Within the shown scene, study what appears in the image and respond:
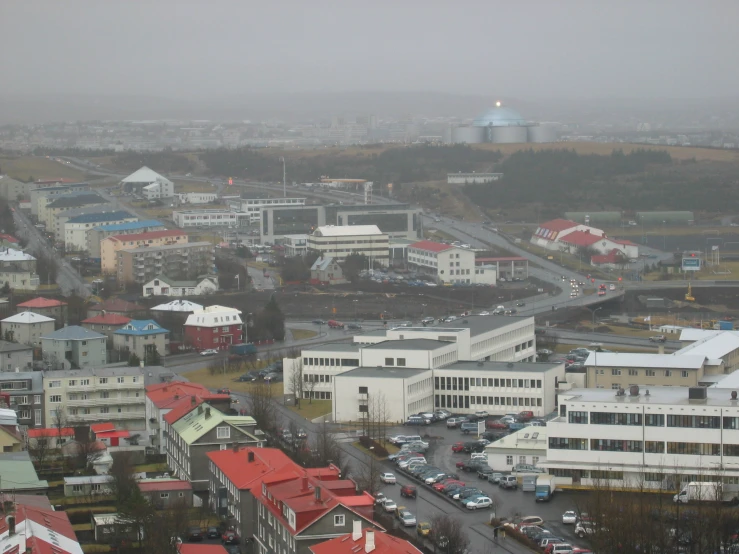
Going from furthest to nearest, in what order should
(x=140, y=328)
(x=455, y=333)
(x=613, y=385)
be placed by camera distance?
(x=140, y=328) → (x=455, y=333) → (x=613, y=385)

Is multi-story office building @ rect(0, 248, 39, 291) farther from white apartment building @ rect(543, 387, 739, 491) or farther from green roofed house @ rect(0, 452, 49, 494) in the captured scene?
white apartment building @ rect(543, 387, 739, 491)

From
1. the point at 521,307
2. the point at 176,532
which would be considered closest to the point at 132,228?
the point at 521,307

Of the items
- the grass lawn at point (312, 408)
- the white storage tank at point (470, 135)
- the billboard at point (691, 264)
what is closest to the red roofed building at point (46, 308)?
the grass lawn at point (312, 408)

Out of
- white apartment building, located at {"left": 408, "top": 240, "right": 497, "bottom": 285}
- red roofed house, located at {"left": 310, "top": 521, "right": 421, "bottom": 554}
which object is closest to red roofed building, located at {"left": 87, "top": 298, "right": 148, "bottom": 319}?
white apartment building, located at {"left": 408, "top": 240, "right": 497, "bottom": 285}

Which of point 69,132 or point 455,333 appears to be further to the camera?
point 69,132

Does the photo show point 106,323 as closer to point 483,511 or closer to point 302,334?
point 302,334

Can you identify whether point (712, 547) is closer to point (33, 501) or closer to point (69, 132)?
point (33, 501)

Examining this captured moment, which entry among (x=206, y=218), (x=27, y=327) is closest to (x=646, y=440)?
(x=27, y=327)
